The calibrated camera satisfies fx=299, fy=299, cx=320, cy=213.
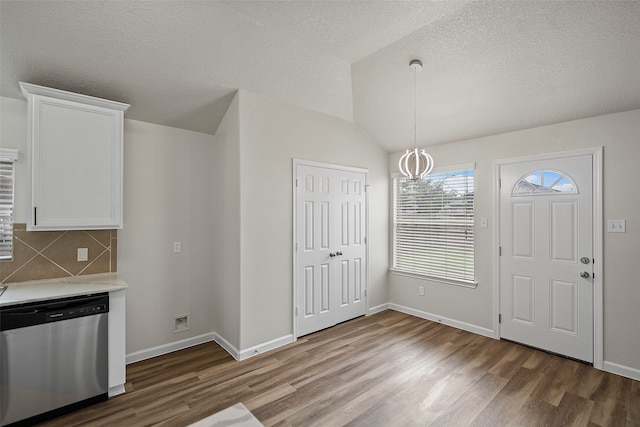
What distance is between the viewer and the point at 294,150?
3.55 m

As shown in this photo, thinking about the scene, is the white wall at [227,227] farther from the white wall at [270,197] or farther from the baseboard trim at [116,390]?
the baseboard trim at [116,390]

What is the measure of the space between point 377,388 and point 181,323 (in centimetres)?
226

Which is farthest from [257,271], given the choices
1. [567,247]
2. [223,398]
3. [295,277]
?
[567,247]

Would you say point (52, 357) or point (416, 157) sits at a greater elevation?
point (416, 157)

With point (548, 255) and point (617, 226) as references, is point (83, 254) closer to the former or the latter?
point (548, 255)

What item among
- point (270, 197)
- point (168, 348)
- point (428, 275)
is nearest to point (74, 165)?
point (270, 197)

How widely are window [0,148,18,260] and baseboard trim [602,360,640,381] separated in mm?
5559

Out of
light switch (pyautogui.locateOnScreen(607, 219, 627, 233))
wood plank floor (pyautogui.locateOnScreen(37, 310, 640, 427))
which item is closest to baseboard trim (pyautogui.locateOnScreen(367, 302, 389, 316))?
wood plank floor (pyautogui.locateOnScreen(37, 310, 640, 427))

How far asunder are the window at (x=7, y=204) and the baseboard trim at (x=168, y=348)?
1.43m

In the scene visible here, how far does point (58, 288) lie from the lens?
2.41 m

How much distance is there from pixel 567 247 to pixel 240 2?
12.8 feet

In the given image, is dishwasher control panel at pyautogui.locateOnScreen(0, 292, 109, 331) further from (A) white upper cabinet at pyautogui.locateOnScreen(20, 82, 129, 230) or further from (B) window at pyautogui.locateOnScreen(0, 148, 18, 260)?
(B) window at pyautogui.locateOnScreen(0, 148, 18, 260)

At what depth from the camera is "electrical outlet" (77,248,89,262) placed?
2.85m

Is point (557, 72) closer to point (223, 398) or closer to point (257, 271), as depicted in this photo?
point (257, 271)
